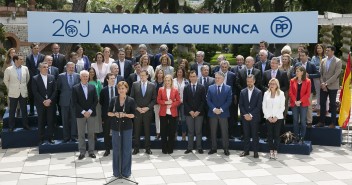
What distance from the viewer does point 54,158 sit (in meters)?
8.36

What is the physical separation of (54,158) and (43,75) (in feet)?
5.43

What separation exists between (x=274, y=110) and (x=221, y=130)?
1.15 metres

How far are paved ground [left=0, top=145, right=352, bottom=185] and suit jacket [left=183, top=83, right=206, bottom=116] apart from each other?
37.2 inches

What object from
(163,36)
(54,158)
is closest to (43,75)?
(54,158)

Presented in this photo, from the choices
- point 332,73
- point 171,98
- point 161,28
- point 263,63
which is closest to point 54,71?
point 171,98

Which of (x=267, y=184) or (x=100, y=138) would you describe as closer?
(x=267, y=184)

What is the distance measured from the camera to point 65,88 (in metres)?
8.57

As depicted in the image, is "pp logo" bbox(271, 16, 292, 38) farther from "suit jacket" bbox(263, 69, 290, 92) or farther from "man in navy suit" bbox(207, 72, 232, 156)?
"man in navy suit" bbox(207, 72, 232, 156)

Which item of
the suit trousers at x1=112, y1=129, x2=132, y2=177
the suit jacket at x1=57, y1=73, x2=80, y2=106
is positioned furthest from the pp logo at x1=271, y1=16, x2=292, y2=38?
the suit trousers at x1=112, y1=129, x2=132, y2=177

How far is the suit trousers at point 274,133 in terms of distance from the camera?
824 centimetres

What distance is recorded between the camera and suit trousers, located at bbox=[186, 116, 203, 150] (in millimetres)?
8625

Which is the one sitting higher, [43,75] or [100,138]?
[43,75]

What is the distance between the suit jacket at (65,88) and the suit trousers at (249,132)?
→ 343 centimetres

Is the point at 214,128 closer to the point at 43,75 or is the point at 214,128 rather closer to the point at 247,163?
the point at 247,163
